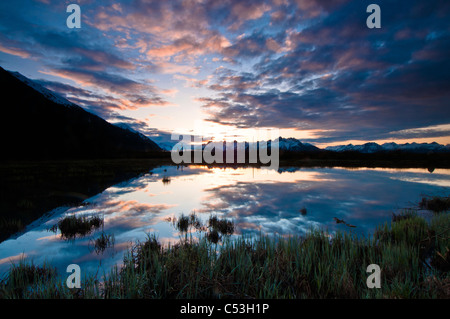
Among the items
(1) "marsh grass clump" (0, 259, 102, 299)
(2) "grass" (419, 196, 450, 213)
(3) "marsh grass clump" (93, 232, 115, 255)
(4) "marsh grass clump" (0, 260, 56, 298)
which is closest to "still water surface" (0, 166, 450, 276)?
(3) "marsh grass clump" (93, 232, 115, 255)

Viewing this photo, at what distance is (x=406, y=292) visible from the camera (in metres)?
3.27

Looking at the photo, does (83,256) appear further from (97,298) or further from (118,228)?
(97,298)

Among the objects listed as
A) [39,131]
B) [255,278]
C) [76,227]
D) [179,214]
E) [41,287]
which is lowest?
[179,214]

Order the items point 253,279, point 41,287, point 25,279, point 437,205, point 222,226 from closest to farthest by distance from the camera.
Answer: point 41,287
point 253,279
point 25,279
point 222,226
point 437,205

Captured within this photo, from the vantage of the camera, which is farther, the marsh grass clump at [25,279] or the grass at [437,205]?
the grass at [437,205]

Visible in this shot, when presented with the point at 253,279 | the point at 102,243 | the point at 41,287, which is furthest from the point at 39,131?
the point at 253,279

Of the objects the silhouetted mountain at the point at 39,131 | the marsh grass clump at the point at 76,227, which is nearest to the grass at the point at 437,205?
the marsh grass clump at the point at 76,227

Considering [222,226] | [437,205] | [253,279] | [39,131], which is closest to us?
[253,279]

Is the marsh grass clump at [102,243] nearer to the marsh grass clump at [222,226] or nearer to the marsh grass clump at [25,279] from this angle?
the marsh grass clump at [25,279]

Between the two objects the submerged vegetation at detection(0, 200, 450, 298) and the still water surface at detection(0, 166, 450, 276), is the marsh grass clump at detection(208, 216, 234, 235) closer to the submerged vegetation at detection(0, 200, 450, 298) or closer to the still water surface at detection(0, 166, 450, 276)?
the still water surface at detection(0, 166, 450, 276)

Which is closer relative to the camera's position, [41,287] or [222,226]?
[41,287]

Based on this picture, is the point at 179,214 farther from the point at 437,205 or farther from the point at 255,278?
the point at 437,205

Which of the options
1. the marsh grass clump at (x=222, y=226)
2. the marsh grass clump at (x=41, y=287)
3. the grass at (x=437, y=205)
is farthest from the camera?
the grass at (x=437, y=205)
